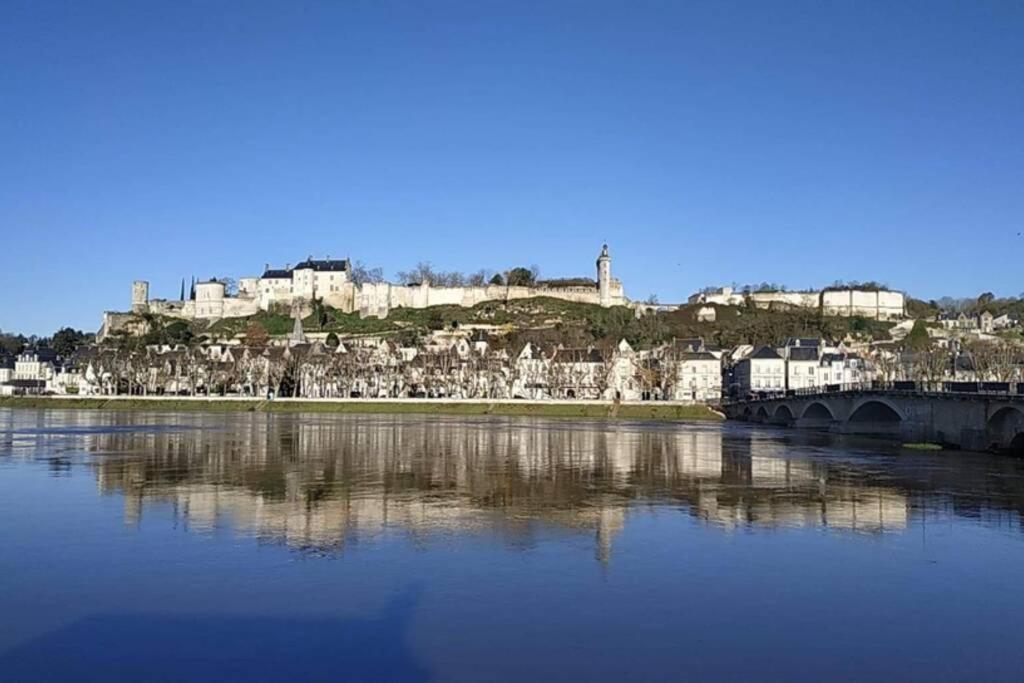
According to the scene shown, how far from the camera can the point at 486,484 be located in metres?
24.7

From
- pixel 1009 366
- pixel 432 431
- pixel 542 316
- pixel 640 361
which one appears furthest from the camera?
pixel 542 316

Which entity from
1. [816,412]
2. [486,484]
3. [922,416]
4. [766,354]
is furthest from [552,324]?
[486,484]

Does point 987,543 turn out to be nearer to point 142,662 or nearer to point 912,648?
point 912,648

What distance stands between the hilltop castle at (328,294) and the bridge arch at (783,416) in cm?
9016

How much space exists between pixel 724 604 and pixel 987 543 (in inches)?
316

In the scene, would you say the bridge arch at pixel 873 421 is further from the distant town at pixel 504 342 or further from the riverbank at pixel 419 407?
the riverbank at pixel 419 407

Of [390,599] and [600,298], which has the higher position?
[600,298]

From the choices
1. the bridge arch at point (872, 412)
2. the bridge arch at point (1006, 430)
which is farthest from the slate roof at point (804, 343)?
the bridge arch at point (1006, 430)

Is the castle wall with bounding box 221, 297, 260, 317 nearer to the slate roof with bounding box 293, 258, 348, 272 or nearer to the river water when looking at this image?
the slate roof with bounding box 293, 258, 348, 272

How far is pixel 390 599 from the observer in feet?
38.5

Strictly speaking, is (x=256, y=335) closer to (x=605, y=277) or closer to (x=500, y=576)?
(x=605, y=277)

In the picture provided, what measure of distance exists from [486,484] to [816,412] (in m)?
47.4

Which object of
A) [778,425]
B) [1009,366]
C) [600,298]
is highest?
[600,298]

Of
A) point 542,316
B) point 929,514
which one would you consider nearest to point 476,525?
point 929,514
